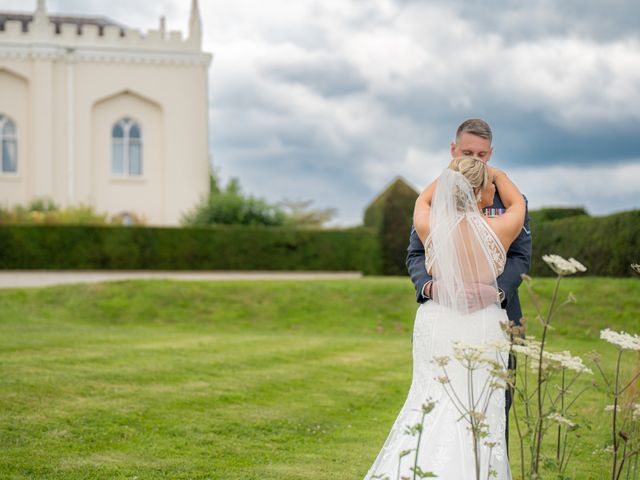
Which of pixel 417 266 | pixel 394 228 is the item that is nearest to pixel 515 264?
pixel 417 266

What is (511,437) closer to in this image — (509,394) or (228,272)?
(509,394)

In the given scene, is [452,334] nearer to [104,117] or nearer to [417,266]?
[417,266]

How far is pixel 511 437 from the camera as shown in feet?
26.9

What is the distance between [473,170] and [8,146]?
99.4 ft

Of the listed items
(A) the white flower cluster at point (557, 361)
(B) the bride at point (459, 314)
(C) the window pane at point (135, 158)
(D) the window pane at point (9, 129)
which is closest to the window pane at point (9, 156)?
(D) the window pane at point (9, 129)

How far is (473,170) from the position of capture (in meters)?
4.44

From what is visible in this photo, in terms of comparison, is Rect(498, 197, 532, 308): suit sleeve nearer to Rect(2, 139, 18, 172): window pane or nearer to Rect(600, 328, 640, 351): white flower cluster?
Rect(600, 328, 640, 351): white flower cluster

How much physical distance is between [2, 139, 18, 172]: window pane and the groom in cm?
2966

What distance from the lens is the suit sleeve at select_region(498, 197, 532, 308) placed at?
4578 mm

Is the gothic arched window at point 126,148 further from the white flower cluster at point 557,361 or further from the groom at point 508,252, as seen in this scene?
the white flower cluster at point 557,361

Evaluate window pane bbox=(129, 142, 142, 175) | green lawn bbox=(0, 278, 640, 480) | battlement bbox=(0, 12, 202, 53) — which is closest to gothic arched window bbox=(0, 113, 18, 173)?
battlement bbox=(0, 12, 202, 53)

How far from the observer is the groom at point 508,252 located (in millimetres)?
4586

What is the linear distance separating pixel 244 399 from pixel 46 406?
82.6 inches

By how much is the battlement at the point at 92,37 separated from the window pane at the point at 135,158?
3.85 metres
